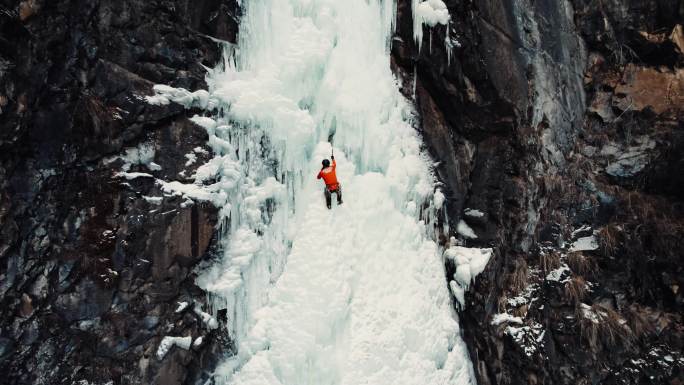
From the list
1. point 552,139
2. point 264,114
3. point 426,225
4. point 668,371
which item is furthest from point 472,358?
point 264,114

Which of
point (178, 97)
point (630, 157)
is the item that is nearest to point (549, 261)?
point (630, 157)

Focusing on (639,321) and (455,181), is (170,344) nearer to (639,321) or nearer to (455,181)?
(455,181)

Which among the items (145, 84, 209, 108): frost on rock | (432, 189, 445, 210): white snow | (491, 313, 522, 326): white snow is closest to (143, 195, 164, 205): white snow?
(145, 84, 209, 108): frost on rock

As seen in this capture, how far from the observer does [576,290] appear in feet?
22.7

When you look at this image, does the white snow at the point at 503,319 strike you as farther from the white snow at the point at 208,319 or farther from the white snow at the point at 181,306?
the white snow at the point at 181,306

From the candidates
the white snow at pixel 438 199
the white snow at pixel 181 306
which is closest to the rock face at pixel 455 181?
the white snow at pixel 181 306

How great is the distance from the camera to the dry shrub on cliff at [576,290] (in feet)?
22.6

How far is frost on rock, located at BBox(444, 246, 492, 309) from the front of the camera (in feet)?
23.7

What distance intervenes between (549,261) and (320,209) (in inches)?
140

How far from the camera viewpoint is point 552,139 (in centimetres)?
752

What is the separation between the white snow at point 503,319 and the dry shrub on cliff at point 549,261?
839 millimetres

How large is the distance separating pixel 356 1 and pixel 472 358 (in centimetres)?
591

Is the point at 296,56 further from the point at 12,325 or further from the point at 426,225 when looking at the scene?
the point at 12,325

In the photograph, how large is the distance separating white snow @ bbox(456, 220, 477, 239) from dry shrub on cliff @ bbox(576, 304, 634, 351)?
1.81 metres
